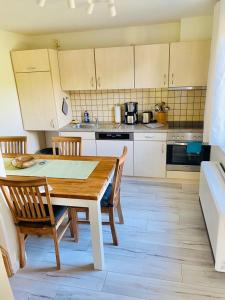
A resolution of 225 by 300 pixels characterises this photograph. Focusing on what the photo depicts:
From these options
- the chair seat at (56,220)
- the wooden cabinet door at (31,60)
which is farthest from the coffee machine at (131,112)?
the chair seat at (56,220)

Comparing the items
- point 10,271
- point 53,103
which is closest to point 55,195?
point 10,271

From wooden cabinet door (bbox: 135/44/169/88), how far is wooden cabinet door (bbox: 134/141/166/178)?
870 millimetres

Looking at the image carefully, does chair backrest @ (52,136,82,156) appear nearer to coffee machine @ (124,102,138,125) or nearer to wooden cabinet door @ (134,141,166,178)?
wooden cabinet door @ (134,141,166,178)

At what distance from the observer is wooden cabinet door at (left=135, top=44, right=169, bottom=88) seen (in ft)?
10.3

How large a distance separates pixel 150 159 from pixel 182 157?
47cm

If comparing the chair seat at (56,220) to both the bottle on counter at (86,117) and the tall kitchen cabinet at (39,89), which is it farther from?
the bottle on counter at (86,117)

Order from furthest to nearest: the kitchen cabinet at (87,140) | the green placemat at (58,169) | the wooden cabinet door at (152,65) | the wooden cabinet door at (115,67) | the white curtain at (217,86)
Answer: the kitchen cabinet at (87,140) → the wooden cabinet door at (115,67) → the wooden cabinet door at (152,65) → the white curtain at (217,86) → the green placemat at (58,169)

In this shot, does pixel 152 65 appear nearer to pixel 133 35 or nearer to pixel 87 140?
pixel 133 35

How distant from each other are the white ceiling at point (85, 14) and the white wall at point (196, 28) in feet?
0.39

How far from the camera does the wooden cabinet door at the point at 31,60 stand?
10.6 feet

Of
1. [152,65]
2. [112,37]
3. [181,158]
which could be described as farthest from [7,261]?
[112,37]

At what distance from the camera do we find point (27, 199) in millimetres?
1752

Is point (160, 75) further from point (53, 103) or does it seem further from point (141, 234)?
point (141, 234)

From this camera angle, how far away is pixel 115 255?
6.97ft
